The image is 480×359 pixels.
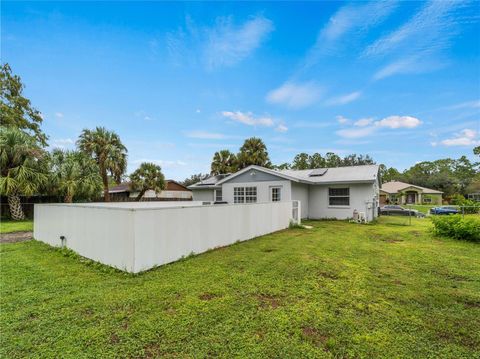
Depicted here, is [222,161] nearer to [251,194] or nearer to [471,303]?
[251,194]

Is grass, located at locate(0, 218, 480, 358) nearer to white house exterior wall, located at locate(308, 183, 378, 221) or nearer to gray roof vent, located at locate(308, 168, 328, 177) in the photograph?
white house exterior wall, located at locate(308, 183, 378, 221)

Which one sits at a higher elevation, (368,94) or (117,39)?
(117,39)

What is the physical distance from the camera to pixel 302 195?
47.0 feet

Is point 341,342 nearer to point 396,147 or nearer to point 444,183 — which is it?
point 396,147

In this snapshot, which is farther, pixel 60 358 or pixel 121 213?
pixel 121 213

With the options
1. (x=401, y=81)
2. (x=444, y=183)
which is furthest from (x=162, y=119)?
(x=444, y=183)

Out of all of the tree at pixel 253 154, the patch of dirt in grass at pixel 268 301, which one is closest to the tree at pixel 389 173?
the tree at pixel 253 154

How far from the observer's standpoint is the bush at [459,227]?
775 cm

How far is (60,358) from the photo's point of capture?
88.3 inches

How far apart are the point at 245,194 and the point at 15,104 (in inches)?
973

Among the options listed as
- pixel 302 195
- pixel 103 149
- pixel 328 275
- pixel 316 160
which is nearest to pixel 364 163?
pixel 316 160

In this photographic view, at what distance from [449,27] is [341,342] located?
1228cm

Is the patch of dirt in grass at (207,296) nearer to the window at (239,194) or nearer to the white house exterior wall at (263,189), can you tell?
the white house exterior wall at (263,189)

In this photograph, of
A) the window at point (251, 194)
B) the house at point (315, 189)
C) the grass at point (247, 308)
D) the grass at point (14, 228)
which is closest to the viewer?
the grass at point (247, 308)
